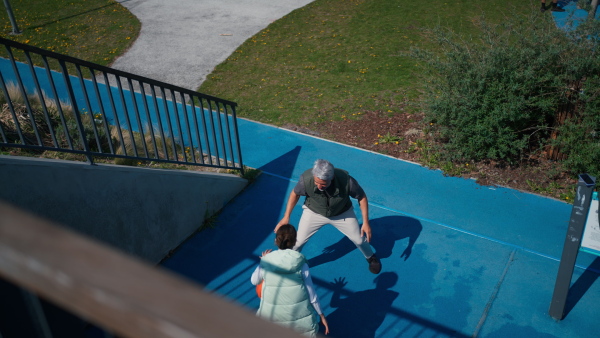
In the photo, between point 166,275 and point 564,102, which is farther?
point 564,102

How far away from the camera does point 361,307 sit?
565 cm

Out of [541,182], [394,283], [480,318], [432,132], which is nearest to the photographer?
[480,318]

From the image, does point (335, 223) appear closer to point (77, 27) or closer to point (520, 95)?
point (520, 95)

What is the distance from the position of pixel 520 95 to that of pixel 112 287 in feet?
27.1

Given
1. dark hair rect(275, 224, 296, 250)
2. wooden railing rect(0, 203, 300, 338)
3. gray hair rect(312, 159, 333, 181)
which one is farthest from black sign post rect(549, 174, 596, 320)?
wooden railing rect(0, 203, 300, 338)

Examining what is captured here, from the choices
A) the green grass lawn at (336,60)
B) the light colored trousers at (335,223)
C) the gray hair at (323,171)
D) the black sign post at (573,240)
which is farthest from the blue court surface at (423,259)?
the green grass lawn at (336,60)

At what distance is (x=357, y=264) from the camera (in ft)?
20.7

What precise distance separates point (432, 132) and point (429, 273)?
11.8 feet

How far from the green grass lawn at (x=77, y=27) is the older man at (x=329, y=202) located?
9.88 metres

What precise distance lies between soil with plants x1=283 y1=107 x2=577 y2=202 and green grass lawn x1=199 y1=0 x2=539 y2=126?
0.40 metres

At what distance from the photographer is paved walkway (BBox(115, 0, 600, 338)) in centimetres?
547

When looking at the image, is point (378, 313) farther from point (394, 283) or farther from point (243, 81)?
point (243, 81)

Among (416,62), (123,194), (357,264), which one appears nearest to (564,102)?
(357,264)

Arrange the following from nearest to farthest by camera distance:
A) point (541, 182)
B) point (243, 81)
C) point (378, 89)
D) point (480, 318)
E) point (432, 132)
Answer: point (480, 318) < point (541, 182) < point (432, 132) < point (378, 89) < point (243, 81)
